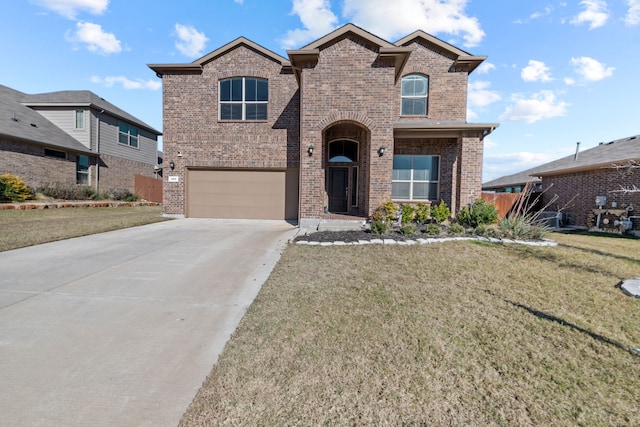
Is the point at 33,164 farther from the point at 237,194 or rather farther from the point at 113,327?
the point at 113,327

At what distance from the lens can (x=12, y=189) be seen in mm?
12406

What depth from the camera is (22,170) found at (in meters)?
14.4

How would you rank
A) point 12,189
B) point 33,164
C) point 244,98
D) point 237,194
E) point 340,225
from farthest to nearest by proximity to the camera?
1. point 33,164
2. point 12,189
3. point 237,194
4. point 244,98
5. point 340,225

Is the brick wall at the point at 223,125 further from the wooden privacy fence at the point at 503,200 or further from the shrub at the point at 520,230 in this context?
the wooden privacy fence at the point at 503,200

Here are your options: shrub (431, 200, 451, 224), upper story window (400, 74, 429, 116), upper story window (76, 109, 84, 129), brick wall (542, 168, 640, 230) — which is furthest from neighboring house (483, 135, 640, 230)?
upper story window (76, 109, 84, 129)

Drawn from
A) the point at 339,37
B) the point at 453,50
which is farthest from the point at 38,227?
the point at 453,50

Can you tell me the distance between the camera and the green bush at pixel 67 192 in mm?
14537

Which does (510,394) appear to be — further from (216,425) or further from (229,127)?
(229,127)

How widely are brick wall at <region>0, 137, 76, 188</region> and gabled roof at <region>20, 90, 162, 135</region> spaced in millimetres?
3568

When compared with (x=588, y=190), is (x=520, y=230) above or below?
below

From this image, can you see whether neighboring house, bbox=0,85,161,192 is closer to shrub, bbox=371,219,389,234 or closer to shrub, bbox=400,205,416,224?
shrub, bbox=371,219,389,234

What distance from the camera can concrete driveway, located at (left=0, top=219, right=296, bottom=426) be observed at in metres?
1.98

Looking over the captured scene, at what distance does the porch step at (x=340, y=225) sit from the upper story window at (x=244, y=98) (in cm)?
550

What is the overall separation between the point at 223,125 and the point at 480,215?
33.5 feet
